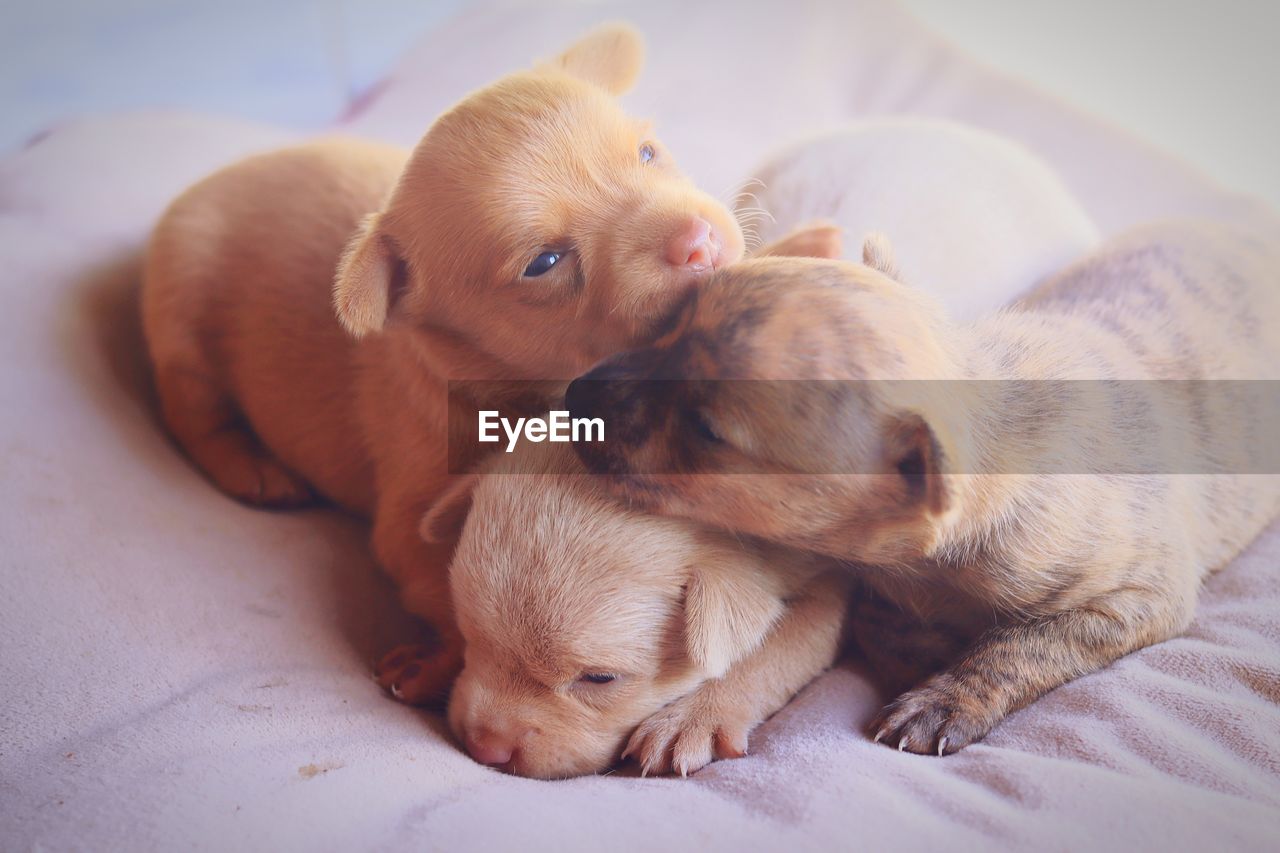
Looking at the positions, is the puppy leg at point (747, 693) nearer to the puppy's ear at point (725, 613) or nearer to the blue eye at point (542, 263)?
the puppy's ear at point (725, 613)

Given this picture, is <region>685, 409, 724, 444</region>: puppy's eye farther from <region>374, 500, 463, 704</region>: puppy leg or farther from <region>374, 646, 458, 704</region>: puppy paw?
<region>374, 646, 458, 704</region>: puppy paw

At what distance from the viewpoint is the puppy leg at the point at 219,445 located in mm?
2895

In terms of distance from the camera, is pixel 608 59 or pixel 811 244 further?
pixel 608 59

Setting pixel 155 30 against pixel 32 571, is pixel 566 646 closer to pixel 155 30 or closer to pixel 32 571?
pixel 32 571

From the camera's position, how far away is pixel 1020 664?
1948 millimetres

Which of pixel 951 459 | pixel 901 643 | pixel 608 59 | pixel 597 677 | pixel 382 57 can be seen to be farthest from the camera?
pixel 382 57

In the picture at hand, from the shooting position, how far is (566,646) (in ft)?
6.31

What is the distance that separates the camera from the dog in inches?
81.0

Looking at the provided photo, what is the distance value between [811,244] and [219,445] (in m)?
2.04

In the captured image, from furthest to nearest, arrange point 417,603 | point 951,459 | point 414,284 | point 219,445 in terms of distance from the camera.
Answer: point 219,445, point 417,603, point 414,284, point 951,459

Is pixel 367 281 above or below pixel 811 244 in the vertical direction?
below

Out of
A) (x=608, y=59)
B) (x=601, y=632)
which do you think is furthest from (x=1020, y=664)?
(x=608, y=59)

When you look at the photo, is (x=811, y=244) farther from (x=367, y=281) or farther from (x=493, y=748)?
(x=493, y=748)
